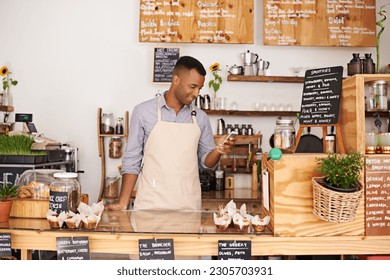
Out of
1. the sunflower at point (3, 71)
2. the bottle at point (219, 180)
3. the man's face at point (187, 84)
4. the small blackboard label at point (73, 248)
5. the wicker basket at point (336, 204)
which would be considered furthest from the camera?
the sunflower at point (3, 71)

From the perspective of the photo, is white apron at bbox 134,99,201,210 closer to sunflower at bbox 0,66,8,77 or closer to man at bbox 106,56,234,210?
man at bbox 106,56,234,210

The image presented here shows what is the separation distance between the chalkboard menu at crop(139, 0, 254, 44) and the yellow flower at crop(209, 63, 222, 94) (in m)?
0.25

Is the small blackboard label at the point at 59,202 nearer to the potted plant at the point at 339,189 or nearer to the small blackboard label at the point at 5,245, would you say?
the small blackboard label at the point at 5,245

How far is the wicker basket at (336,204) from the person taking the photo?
5.26 feet

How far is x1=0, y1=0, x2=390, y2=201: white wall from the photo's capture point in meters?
4.80

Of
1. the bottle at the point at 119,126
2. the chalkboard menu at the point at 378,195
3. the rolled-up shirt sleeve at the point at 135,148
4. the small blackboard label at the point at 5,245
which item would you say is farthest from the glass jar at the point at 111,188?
the chalkboard menu at the point at 378,195

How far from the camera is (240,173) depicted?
15.7 ft

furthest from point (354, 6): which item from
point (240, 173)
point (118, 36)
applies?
point (118, 36)

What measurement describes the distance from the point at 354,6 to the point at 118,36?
7.78 ft

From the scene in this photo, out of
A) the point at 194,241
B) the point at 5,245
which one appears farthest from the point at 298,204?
the point at 5,245

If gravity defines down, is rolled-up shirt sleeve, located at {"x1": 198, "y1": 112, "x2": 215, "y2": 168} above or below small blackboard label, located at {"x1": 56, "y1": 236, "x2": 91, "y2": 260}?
above

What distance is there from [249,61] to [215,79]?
14.8 inches

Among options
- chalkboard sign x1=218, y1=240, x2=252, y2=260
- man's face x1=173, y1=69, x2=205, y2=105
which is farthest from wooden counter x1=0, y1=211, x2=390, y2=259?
Result: man's face x1=173, y1=69, x2=205, y2=105

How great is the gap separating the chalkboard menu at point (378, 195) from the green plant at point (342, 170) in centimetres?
13
